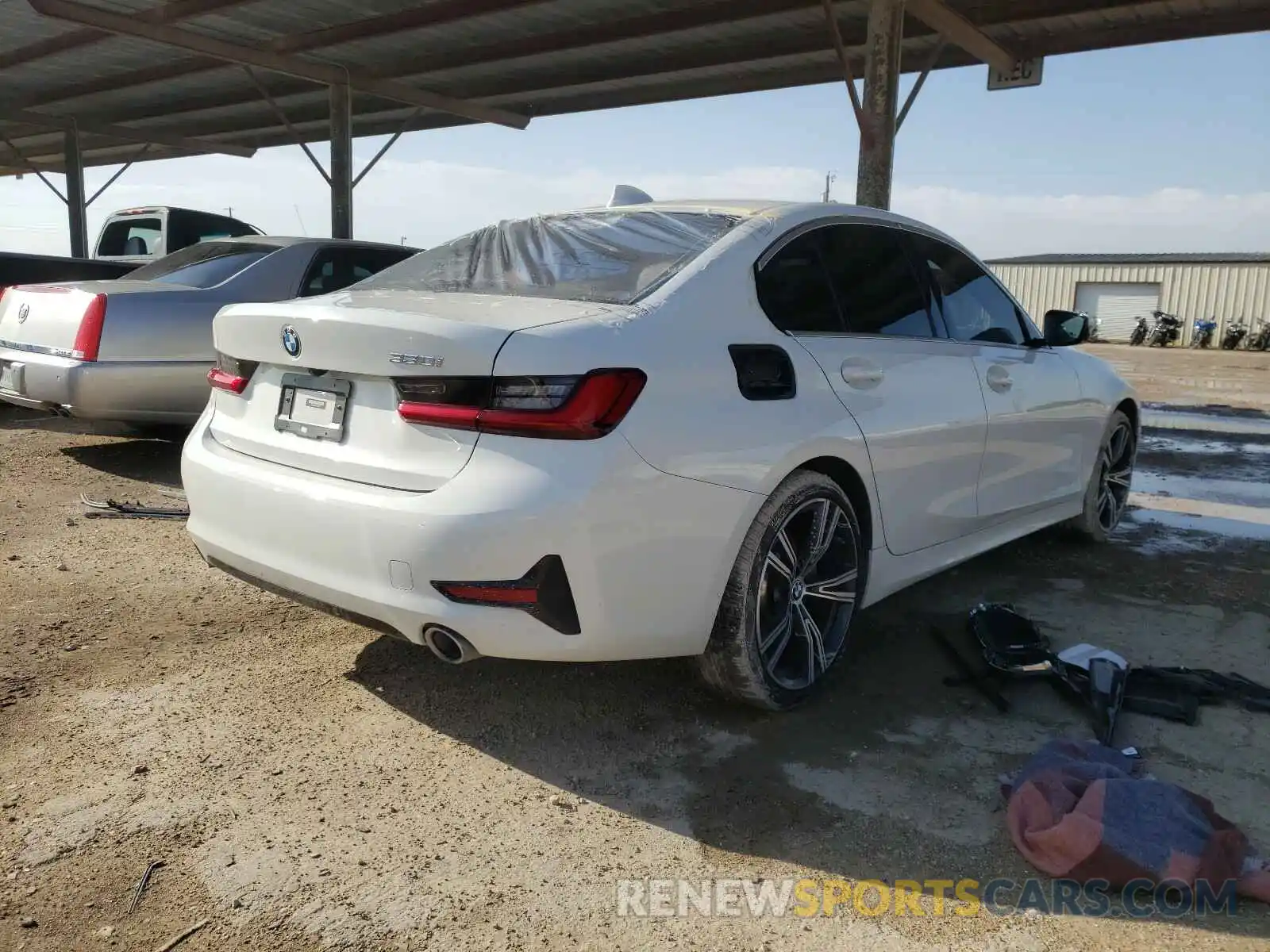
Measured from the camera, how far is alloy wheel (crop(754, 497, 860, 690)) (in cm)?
301

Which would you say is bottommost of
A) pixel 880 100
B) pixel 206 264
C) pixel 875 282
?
pixel 875 282

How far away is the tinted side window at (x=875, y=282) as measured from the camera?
3400 mm

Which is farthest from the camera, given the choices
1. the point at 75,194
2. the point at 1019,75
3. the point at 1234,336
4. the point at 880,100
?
the point at 1234,336

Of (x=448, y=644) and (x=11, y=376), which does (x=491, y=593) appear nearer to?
(x=448, y=644)

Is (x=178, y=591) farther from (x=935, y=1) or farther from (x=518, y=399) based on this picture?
(x=935, y=1)

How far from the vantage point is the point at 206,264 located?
6.52 m

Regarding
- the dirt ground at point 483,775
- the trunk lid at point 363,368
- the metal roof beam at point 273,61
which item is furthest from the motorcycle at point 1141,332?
the trunk lid at point 363,368

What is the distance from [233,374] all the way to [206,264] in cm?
386

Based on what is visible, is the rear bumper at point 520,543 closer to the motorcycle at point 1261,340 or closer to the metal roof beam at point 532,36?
the metal roof beam at point 532,36

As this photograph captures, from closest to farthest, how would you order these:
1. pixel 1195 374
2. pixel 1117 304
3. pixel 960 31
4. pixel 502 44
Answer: pixel 960 31
pixel 502 44
pixel 1195 374
pixel 1117 304

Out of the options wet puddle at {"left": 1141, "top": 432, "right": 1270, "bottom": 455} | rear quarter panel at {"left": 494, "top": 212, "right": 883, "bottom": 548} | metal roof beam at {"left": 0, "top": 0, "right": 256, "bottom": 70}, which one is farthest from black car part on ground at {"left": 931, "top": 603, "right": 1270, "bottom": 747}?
metal roof beam at {"left": 0, "top": 0, "right": 256, "bottom": 70}

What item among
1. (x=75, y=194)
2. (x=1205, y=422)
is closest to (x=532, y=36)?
(x=1205, y=422)

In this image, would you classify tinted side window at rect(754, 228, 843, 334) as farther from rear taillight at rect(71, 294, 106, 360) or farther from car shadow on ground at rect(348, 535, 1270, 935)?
rear taillight at rect(71, 294, 106, 360)

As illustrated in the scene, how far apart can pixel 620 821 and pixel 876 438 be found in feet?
4.82
